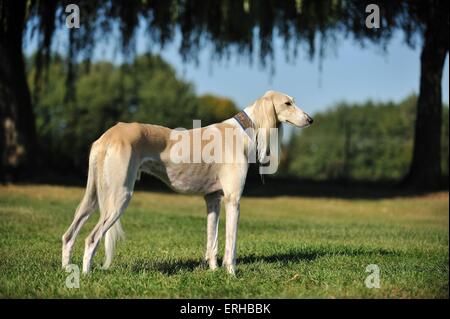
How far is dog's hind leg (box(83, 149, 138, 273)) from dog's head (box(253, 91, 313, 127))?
5.15 feet

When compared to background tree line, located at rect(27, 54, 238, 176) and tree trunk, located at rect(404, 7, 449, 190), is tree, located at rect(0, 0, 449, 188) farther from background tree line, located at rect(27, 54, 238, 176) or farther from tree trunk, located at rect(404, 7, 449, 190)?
background tree line, located at rect(27, 54, 238, 176)

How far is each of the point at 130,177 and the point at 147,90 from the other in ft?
159

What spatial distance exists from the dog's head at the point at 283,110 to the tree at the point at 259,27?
9.94 metres

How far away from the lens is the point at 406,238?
32.4ft

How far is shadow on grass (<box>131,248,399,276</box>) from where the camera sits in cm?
640

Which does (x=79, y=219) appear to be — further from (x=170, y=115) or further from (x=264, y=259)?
(x=170, y=115)

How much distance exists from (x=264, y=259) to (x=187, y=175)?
1752 mm

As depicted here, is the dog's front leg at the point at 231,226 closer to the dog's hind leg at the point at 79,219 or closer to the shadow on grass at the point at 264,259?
the shadow on grass at the point at 264,259

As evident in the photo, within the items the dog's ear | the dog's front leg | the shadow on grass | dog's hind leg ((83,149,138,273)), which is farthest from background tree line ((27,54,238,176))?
dog's hind leg ((83,149,138,273))

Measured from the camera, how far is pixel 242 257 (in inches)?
290

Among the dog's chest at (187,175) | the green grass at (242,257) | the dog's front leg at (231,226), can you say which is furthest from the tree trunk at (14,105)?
the dog's front leg at (231,226)

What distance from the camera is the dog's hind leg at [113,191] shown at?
5.52 metres

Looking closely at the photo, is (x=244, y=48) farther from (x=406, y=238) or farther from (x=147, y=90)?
(x=147, y=90)
